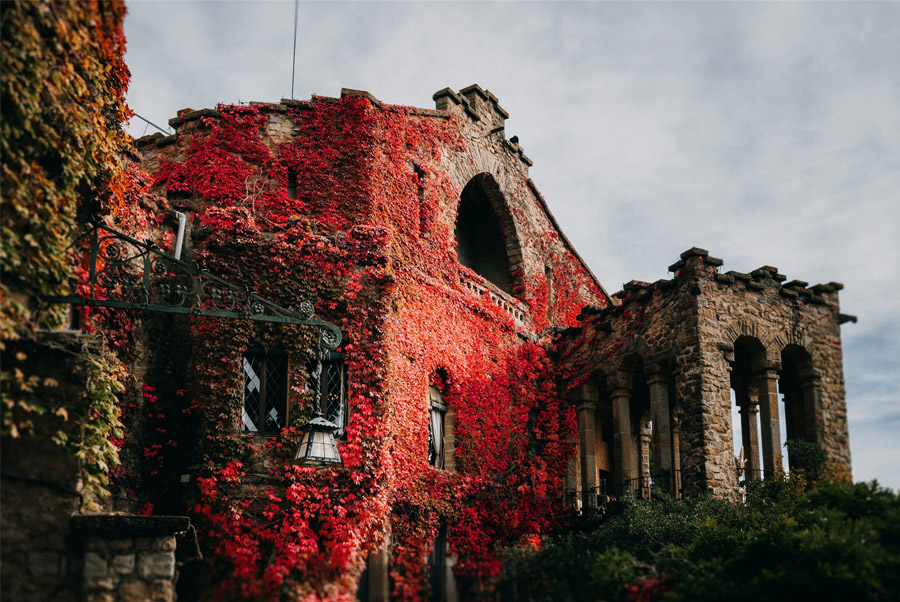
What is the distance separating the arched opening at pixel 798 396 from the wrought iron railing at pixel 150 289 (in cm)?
1058

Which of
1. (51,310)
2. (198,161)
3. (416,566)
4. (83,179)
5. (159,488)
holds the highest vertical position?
(198,161)

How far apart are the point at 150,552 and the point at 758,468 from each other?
1276 cm

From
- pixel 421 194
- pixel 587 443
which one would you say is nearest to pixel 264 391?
pixel 421 194

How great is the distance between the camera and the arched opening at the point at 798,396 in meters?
18.5

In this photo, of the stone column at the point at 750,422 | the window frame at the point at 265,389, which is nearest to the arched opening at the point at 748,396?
the stone column at the point at 750,422

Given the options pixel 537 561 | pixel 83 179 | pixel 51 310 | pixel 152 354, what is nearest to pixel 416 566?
pixel 537 561

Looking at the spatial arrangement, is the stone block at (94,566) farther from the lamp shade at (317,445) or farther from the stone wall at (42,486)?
the lamp shade at (317,445)

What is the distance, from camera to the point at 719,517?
572 inches

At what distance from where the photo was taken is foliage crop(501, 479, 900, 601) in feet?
30.2

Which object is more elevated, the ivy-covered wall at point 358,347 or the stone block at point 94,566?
the ivy-covered wall at point 358,347

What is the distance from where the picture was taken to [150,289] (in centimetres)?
1059

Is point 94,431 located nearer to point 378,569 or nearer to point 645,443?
point 378,569

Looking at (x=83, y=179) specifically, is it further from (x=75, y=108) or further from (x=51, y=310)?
(x=51, y=310)

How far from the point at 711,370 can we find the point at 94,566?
12.2m
